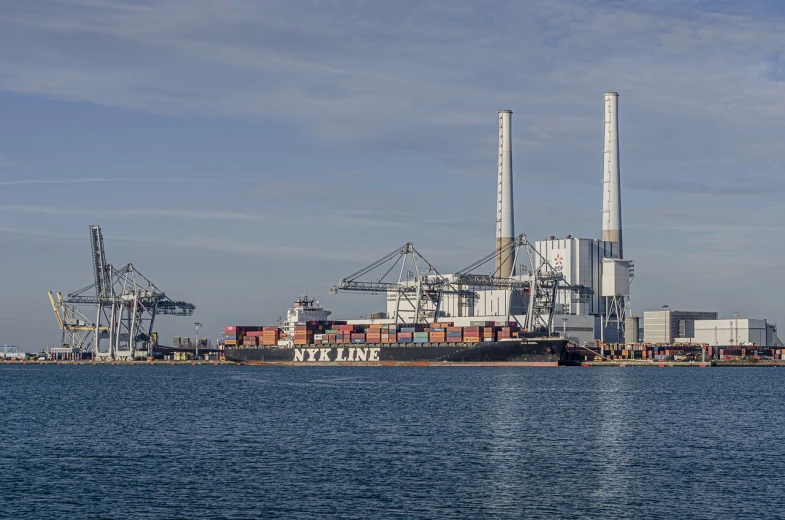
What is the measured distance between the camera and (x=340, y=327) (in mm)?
150750

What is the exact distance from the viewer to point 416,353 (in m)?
139

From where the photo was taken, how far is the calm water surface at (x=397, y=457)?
1219 inches

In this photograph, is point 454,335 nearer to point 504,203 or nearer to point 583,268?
point 504,203

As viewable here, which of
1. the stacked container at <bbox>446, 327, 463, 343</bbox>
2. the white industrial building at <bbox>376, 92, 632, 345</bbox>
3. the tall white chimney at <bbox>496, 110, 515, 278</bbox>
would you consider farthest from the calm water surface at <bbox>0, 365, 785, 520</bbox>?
the tall white chimney at <bbox>496, 110, 515, 278</bbox>

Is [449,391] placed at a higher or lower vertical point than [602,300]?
lower

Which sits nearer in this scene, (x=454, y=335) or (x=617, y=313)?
(x=454, y=335)

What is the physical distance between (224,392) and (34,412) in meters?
21.4

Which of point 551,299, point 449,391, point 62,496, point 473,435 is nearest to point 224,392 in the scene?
point 449,391

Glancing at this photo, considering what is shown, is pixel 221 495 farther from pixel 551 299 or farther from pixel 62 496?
pixel 551 299

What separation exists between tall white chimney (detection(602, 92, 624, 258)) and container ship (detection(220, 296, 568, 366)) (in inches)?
1076

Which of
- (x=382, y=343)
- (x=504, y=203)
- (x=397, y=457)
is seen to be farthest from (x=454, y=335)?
(x=397, y=457)

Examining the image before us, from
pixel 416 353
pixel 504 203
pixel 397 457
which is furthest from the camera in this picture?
pixel 504 203

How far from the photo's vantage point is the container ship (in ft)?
426

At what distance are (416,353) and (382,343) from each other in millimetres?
6056
